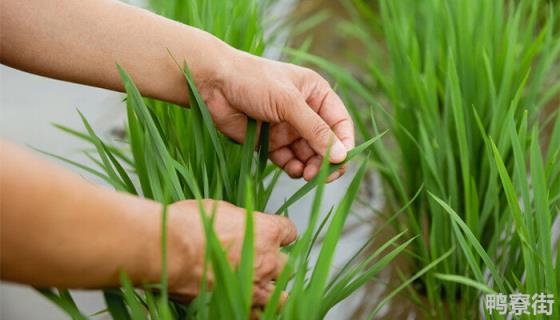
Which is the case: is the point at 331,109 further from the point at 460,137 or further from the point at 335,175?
the point at 460,137

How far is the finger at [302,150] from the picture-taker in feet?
4.45

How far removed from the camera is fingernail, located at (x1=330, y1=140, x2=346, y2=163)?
3.98ft

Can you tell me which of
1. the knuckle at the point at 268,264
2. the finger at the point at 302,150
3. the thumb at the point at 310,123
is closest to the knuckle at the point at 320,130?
the thumb at the point at 310,123

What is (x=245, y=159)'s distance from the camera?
4.01 feet

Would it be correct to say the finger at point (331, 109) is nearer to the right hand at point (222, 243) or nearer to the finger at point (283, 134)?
the finger at point (283, 134)

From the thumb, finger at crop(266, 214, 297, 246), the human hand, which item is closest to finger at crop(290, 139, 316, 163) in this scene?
the human hand

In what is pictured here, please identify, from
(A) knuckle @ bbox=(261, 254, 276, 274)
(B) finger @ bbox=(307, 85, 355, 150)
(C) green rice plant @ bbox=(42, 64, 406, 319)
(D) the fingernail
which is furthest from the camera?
(B) finger @ bbox=(307, 85, 355, 150)

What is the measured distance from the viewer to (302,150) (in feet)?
4.47

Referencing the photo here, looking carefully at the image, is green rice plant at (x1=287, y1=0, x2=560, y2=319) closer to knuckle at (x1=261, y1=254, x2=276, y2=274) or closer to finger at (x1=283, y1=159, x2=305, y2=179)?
finger at (x1=283, y1=159, x2=305, y2=179)

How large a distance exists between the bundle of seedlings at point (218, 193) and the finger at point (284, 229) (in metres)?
0.02

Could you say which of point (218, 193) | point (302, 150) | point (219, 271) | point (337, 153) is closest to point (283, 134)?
point (302, 150)

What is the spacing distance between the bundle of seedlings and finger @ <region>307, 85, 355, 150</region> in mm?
93

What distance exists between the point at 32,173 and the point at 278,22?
1.86 m

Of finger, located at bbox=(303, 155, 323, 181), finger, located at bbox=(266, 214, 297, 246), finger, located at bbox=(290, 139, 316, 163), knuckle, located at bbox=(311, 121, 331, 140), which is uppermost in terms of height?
knuckle, located at bbox=(311, 121, 331, 140)
